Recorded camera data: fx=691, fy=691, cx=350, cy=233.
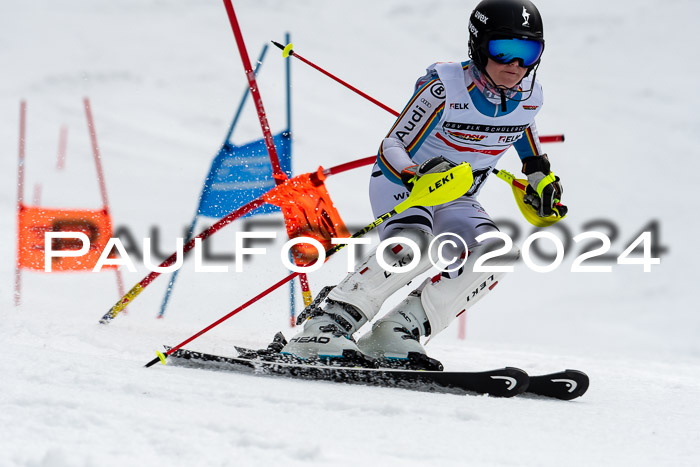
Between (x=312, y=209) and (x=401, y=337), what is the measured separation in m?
0.99

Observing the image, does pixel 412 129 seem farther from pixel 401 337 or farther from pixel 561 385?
pixel 561 385

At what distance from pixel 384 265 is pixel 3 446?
71.3 inches

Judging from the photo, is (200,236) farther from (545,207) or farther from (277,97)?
(277,97)

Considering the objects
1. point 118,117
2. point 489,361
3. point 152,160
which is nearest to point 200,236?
point 489,361

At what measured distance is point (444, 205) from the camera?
334 cm

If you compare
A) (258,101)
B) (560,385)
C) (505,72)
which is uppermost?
(258,101)

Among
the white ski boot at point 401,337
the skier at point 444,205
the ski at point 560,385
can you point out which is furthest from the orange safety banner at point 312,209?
the ski at point 560,385

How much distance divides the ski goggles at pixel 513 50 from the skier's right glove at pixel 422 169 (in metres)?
0.53

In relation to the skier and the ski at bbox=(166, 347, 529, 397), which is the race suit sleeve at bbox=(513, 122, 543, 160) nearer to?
the skier

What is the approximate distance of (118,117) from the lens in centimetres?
2014

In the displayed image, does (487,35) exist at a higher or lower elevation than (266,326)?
higher

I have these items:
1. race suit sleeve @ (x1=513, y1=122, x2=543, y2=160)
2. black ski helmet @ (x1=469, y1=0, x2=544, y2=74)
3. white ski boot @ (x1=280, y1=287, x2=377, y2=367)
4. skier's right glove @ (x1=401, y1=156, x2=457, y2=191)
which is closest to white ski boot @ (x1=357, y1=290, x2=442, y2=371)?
white ski boot @ (x1=280, y1=287, x2=377, y2=367)

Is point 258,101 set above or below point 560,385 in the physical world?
above

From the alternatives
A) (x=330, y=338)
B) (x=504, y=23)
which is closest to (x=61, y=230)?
(x=330, y=338)
